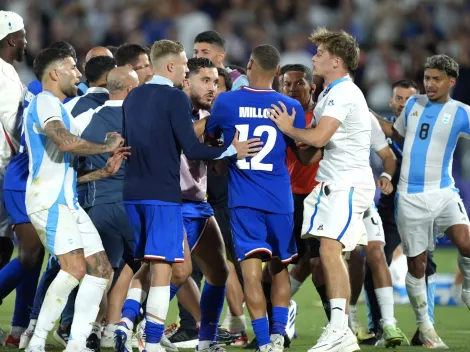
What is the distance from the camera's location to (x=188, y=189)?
8.30 m

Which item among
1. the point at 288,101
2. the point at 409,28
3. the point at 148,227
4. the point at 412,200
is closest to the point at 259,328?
the point at 148,227

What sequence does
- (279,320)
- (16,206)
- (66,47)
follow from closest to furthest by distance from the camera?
(279,320) → (66,47) → (16,206)

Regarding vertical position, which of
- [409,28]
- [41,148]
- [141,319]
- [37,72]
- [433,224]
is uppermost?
[409,28]

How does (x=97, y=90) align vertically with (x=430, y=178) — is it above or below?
above

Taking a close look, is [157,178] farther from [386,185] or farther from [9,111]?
[386,185]

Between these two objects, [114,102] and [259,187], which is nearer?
[259,187]

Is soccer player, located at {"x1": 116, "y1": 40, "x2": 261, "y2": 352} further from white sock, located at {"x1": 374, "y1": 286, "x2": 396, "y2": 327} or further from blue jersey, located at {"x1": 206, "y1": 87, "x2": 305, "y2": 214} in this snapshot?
white sock, located at {"x1": 374, "y1": 286, "x2": 396, "y2": 327}

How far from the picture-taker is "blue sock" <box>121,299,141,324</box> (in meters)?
7.75

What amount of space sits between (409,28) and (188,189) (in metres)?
13.1

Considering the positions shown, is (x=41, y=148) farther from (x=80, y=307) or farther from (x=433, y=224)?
(x=433, y=224)

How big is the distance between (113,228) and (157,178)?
3.54 feet

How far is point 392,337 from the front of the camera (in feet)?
28.9

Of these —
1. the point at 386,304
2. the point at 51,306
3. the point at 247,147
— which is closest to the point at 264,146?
the point at 247,147

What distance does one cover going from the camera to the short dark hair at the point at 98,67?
8906 mm
